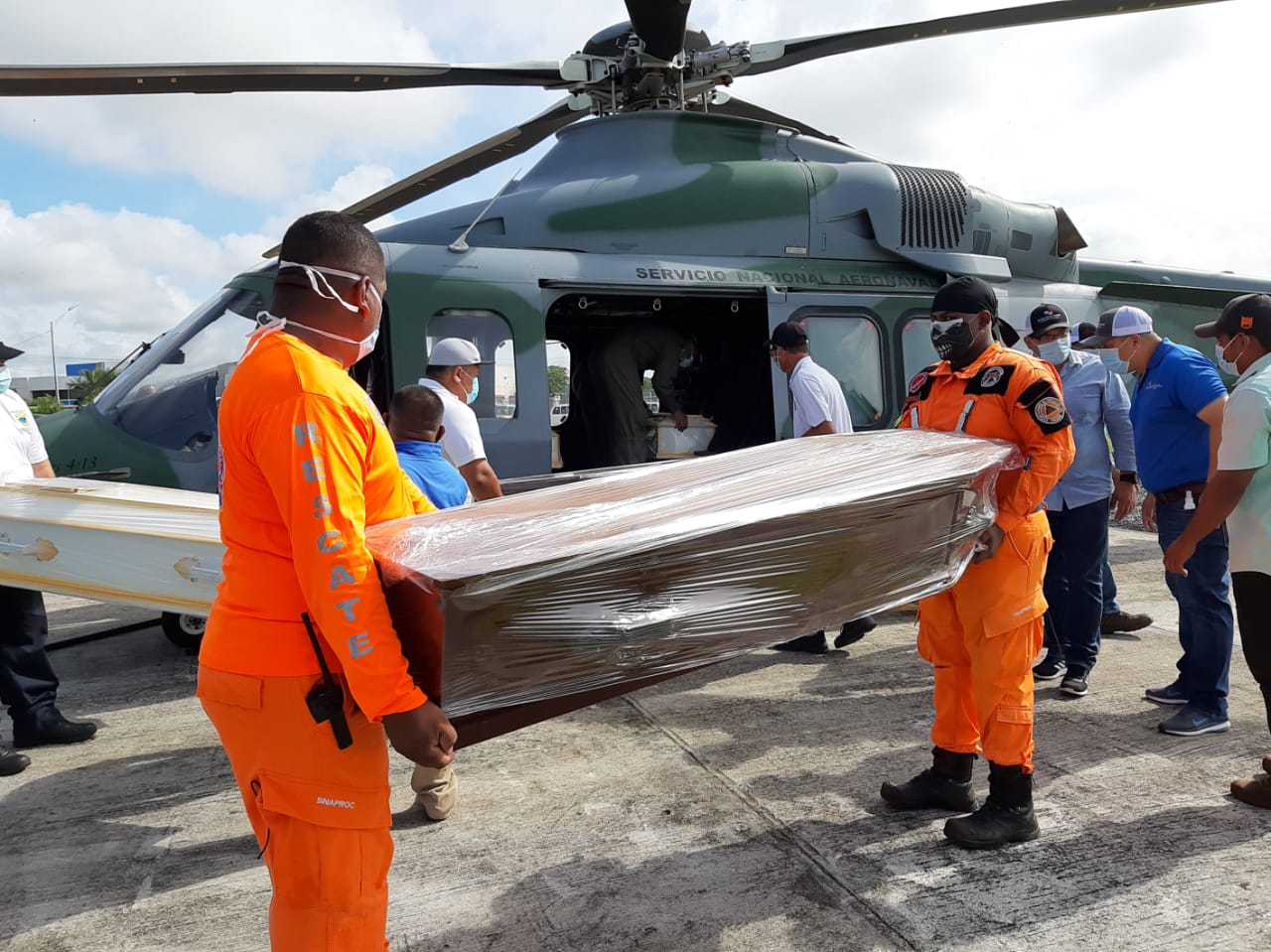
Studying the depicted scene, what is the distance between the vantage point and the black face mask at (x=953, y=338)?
305cm

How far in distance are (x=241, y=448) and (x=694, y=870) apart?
2.01 meters

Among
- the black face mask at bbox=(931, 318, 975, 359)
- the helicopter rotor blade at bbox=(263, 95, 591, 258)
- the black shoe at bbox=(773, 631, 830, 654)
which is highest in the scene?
the helicopter rotor blade at bbox=(263, 95, 591, 258)

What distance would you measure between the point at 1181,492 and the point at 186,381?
5.47m

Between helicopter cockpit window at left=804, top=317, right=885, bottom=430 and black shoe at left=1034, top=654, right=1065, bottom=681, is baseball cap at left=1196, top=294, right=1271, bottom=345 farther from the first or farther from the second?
helicopter cockpit window at left=804, top=317, right=885, bottom=430

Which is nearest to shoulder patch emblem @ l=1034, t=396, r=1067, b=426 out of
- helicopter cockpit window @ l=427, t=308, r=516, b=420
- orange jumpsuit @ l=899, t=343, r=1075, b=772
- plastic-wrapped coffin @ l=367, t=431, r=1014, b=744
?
orange jumpsuit @ l=899, t=343, r=1075, b=772

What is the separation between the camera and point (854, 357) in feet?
21.2

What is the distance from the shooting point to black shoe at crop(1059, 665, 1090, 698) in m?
4.34

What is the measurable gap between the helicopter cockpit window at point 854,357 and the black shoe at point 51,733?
4946 mm

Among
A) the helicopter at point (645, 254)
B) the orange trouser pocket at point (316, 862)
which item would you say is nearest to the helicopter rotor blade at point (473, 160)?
the helicopter at point (645, 254)

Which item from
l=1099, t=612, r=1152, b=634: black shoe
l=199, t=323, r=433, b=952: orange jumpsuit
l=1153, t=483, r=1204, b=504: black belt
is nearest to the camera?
l=199, t=323, r=433, b=952: orange jumpsuit

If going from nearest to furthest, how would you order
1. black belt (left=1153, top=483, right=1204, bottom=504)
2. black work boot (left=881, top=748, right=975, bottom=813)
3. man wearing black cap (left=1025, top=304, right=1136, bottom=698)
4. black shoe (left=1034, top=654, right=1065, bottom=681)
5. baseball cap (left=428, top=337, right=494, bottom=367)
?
1. black work boot (left=881, top=748, right=975, bottom=813)
2. baseball cap (left=428, top=337, right=494, bottom=367)
3. black belt (left=1153, top=483, right=1204, bottom=504)
4. man wearing black cap (left=1025, top=304, right=1136, bottom=698)
5. black shoe (left=1034, top=654, right=1065, bottom=681)

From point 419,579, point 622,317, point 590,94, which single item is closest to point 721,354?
point 622,317

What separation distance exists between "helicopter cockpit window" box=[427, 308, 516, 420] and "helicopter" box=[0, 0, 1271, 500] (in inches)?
0.6

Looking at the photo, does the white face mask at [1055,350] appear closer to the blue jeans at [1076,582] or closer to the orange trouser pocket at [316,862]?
the blue jeans at [1076,582]
